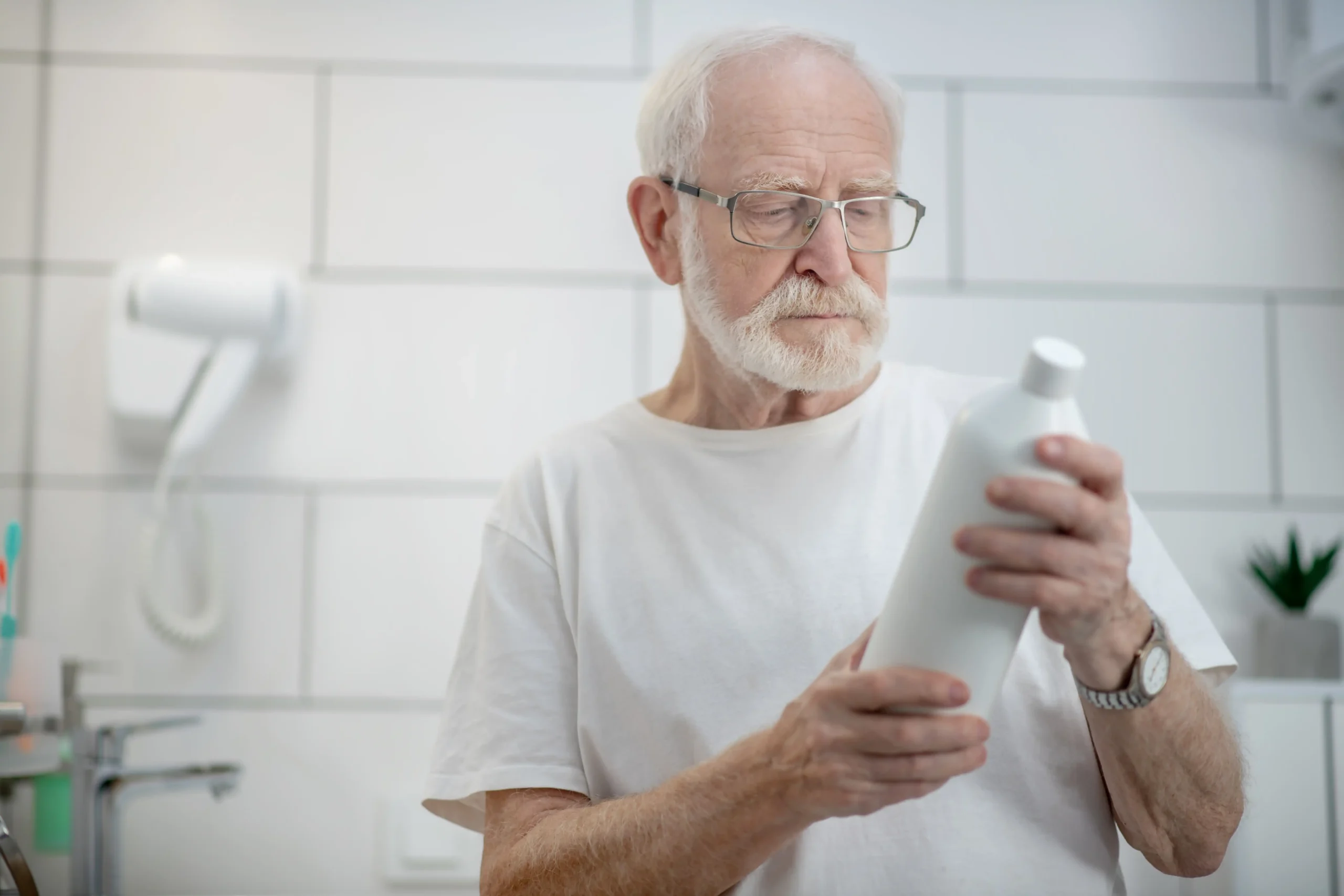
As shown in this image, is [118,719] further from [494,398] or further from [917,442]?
[917,442]

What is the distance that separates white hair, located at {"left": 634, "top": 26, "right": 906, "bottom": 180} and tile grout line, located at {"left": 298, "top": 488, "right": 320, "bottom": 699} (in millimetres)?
725

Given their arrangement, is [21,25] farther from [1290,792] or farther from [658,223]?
[1290,792]

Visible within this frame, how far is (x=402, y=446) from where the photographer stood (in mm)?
1431

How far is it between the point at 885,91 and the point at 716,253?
0.19 meters

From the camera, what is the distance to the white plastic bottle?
498 millimetres

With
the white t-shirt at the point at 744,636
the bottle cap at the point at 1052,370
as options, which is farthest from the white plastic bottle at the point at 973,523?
the white t-shirt at the point at 744,636

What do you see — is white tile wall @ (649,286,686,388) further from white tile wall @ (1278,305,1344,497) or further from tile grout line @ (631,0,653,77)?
white tile wall @ (1278,305,1344,497)

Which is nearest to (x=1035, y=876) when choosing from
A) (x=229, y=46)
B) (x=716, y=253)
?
(x=716, y=253)

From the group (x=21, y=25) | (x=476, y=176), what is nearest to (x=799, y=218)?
(x=476, y=176)

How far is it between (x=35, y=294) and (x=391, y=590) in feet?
1.92

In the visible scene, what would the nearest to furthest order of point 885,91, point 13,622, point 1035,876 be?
point 1035,876, point 885,91, point 13,622

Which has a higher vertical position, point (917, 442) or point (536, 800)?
point (917, 442)

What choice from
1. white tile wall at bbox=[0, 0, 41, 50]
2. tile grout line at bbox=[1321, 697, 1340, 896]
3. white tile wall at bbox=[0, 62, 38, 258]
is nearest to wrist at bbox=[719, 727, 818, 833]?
tile grout line at bbox=[1321, 697, 1340, 896]

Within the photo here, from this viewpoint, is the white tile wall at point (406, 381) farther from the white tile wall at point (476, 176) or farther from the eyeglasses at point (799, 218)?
the eyeglasses at point (799, 218)
